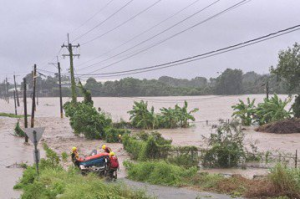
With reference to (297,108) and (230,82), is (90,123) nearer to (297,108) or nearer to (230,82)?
(297,108)

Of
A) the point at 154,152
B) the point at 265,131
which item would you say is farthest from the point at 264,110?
the point at 154,152

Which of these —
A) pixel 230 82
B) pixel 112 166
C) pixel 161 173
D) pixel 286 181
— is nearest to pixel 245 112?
pixel 161 173

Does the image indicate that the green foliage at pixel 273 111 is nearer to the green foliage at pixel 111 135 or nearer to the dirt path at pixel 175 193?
the green foliage at pixel 111 135

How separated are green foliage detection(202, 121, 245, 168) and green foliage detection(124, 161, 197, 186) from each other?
3.50 meters

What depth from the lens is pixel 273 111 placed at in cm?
4600

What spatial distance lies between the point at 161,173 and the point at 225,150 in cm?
453

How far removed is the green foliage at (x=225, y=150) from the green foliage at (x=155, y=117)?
2572cm

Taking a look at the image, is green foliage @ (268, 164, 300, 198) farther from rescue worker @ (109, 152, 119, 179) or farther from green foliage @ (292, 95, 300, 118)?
green foliage @ (292, 95, 300, 118)

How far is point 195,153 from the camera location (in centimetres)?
2020

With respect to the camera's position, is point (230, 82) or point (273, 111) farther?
point (230, 82)

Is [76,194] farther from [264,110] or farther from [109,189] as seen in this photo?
[264,110]

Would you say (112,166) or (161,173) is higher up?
(112,166)

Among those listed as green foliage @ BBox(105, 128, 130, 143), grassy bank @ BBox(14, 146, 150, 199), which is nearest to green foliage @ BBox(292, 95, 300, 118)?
green foliage @ BBox(105, 128, 130, 143)

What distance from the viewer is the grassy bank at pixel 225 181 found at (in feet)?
38.6
